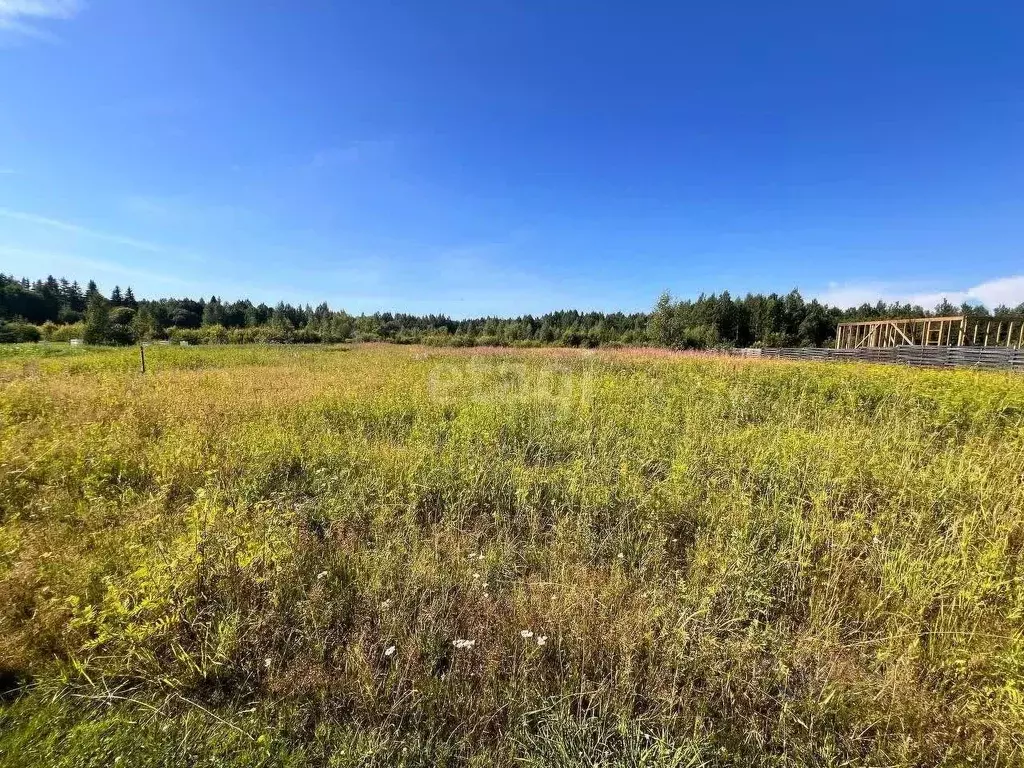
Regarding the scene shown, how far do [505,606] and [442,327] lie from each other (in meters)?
67.8

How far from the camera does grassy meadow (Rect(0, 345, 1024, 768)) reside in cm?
170

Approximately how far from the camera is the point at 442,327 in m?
68.1

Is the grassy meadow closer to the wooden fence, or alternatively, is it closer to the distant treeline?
the wooden fence

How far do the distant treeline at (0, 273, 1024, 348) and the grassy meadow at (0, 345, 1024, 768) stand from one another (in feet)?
95.6

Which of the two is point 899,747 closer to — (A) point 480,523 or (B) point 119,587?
(A) point 480,523

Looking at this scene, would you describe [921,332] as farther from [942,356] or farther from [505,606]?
[505,606]

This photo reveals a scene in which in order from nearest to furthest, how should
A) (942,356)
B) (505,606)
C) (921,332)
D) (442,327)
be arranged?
(505,606), (942,356), (921,332), (442,327)

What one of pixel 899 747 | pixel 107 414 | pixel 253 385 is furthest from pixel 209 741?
pixel 253 385

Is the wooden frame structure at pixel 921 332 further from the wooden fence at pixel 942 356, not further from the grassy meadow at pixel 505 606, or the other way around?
the grassy meadow at pixel 505 606

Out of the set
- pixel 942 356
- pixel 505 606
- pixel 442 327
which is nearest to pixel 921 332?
pixel 942 356

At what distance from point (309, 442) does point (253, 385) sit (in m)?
5.75

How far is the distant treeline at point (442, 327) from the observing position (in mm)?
40719

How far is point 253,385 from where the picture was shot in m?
9.30

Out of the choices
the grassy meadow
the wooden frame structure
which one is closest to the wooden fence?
the wooden frame structure
